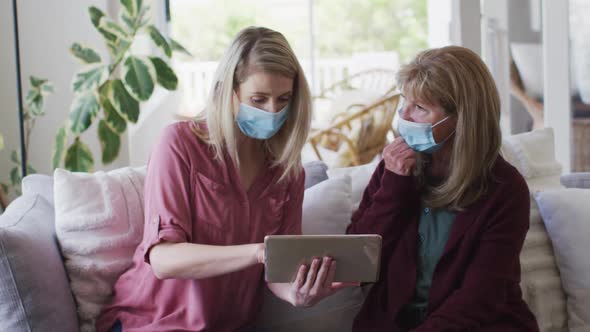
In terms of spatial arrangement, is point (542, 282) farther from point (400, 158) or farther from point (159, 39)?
point (159, 39)

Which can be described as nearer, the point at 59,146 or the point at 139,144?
the point at 59,146

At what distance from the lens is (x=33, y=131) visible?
3523 mm

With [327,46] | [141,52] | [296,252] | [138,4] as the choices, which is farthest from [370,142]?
[327,46]

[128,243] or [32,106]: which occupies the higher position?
[32,106]

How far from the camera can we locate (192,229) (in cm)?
175

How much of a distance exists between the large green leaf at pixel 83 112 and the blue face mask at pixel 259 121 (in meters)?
1.44

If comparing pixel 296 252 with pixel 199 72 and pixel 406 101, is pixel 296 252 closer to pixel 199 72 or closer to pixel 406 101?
pixel 406 101

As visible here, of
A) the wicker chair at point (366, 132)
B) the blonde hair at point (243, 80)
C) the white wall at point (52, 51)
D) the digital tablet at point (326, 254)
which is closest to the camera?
the digital tablet at point (326, 254)

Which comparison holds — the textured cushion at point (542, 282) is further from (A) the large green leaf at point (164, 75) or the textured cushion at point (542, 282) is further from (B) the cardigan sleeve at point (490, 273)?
(A) the large green leaf at point (164, 75)

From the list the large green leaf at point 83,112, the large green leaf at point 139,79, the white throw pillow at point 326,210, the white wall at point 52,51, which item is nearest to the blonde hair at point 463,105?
the white throw pillow at point 326,210

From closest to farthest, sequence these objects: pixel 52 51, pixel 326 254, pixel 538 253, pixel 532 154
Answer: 1. pixel 326 254
2. pixel 538 253
3. pixel 532 154
4. pixel 52 51

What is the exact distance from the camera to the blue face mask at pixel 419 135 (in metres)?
1.79

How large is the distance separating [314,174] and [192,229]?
0.59 m

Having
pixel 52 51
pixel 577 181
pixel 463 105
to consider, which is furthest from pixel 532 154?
pixel 52 51
